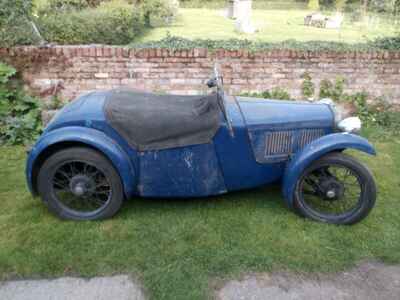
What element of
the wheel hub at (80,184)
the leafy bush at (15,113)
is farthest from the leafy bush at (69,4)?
the wheel hub at (80,184)

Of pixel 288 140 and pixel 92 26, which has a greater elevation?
pixel 92 26

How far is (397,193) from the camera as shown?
3.67 meters

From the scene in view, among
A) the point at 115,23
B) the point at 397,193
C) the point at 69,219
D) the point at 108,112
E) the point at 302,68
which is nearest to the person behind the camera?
the point at 108,112

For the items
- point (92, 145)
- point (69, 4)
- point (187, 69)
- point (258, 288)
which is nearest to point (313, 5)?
point (69, 4)

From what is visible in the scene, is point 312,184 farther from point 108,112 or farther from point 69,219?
point 69,219

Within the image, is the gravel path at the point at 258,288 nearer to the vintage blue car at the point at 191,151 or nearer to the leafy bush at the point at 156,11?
the vintage blue car at the point at 191,151

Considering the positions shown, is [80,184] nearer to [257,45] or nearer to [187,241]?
[187,241]

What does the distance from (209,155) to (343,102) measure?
12.2 ft

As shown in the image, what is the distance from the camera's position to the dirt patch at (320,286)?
2.40 m

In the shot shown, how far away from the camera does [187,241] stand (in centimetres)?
288

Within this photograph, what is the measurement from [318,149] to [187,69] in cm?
317

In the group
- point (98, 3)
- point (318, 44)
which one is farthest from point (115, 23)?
point (318, 44)

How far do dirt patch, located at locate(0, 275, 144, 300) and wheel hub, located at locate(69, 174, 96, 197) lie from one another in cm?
79

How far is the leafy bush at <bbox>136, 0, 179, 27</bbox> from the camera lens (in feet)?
57.9
